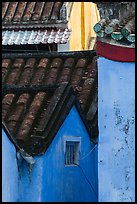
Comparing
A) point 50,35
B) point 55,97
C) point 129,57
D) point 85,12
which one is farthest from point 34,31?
point 129,57

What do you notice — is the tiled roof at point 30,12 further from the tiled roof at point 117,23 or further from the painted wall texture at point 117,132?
the painted wall texture at point 117,132

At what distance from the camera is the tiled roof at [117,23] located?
1038cm

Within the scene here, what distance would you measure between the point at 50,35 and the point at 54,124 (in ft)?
24.5

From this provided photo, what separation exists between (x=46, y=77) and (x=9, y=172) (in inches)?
126

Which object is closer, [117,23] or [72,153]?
[117,23]

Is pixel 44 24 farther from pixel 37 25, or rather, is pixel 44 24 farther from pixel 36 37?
pixel 36 37

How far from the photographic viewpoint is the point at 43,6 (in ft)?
64.2

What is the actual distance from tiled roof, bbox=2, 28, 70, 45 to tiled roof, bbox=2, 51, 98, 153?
3993 mm

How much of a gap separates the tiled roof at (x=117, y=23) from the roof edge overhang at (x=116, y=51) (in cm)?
6

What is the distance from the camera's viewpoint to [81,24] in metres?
21.2

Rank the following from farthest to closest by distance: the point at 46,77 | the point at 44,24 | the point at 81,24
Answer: the point at 81,24, the point at 44,24, the point at 46,77

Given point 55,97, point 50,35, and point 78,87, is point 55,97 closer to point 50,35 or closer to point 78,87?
point 78,87

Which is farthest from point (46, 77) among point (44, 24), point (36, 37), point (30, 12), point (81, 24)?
point (81, 24)

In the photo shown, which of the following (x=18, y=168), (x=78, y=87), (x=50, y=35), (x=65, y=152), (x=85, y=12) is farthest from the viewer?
(x=85, y=12)
